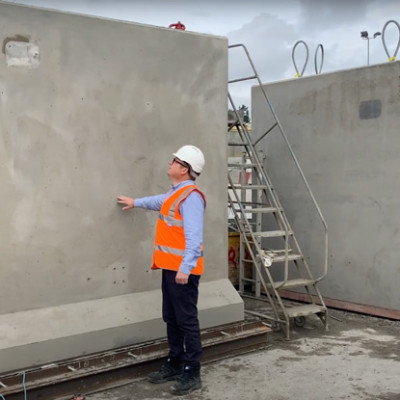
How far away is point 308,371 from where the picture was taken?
16.1 ft

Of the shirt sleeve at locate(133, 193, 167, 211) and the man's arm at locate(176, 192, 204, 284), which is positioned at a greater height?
the shirt sleeve at locate(133, 193, 167, 211)

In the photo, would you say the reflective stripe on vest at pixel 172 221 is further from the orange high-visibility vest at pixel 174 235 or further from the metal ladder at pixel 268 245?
the metal ladder at pixel 268 245

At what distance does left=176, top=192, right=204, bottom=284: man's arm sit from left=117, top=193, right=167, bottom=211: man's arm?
46cm

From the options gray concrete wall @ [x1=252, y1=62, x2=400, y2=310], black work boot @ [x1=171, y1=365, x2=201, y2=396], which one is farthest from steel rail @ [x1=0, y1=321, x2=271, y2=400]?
gray concrete wall @ [x1=252, y1=62, x2=400, y2=310]

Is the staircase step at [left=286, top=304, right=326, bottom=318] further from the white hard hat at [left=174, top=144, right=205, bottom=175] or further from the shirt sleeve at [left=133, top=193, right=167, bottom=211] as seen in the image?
the white hard hat at [left=174, top=144, right=205, bottom=175]

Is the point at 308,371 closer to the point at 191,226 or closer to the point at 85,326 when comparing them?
the point at 191,226

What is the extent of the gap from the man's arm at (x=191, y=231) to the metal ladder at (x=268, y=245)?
1.78 metres

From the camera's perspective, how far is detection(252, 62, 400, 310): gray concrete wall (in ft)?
21.6

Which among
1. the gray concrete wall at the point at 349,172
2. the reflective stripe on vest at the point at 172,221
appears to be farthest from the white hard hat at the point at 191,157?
the gray concrete wall at the point at 349,172

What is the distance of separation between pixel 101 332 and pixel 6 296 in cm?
86

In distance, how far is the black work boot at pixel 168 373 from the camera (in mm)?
4551

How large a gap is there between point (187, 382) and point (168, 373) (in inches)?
10.2

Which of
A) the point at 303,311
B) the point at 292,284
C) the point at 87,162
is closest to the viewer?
the point at 87,162

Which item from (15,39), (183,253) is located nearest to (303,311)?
(183,253)
